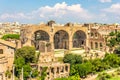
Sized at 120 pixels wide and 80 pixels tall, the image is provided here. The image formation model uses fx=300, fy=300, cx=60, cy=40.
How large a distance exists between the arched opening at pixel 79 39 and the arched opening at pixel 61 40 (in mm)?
2235

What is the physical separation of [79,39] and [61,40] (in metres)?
3.25

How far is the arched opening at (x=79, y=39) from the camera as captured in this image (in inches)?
1892

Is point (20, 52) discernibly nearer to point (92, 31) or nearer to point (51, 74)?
point (51, 74)

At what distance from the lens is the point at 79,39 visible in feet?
160

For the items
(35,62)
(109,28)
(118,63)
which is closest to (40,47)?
(35,62)

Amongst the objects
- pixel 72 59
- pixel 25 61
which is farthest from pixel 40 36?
pixel 25 61

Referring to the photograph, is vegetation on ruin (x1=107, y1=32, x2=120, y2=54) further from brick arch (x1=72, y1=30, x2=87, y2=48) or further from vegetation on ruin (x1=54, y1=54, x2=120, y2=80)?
vegetation on ruin (x1=54, y1=54, x2=120, y2=80)

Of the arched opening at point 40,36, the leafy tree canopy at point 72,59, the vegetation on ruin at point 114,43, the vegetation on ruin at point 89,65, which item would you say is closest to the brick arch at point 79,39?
the vegetation on ruin at point 114,43

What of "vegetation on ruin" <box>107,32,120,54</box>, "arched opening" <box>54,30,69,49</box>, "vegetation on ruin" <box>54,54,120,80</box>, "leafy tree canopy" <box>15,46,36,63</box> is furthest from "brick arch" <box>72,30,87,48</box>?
"leafy tree canopy" <box>15,46,36,63</box>

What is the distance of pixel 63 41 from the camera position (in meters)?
46.9

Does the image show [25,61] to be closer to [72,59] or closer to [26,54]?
[26,54]

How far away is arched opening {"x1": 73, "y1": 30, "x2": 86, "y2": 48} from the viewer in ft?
158

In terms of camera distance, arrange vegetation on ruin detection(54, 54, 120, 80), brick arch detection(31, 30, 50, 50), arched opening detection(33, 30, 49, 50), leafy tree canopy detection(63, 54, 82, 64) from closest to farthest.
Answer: vegetation on ruin detection(54, 54, 120, 80) < leafy tree canopy detection(63, 54, 82, 64) < brick arch detection(31, 30, 50, 50) < arched opening detection(33, 30, 49, 50)

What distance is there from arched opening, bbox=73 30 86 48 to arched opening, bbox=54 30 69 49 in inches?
88.0
